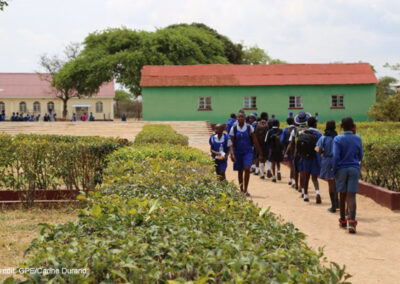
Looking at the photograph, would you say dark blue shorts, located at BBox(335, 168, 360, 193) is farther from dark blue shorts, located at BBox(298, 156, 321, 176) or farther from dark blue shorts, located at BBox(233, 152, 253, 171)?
dark blue shorts, located at BBox(233, 152, 253, 171)

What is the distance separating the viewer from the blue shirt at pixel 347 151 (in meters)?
7.62

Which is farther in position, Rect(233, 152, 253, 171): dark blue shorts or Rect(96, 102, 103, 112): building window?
Rect(96, 102, 103, 112): building window

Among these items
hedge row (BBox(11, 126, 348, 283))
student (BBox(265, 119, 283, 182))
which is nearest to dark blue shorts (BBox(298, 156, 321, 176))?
student (BBox(265, 119, 283, 182))

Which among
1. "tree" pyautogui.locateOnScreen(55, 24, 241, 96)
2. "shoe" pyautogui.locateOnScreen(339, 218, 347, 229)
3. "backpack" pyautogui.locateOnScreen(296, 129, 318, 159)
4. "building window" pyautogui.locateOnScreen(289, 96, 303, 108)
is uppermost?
"tree" pyautogui.locateOnScreen(55, 24, 241, 96)

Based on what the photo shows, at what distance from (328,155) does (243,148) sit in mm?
1951

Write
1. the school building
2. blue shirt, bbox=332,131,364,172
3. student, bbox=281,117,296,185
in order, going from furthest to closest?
the school building, student, bbox=281,117,296,185, blue shirt, bbox=332,131,364,172

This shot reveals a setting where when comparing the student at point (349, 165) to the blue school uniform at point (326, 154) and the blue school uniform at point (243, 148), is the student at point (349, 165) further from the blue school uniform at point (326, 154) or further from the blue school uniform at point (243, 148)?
the blue school uniform at point (243, 148)

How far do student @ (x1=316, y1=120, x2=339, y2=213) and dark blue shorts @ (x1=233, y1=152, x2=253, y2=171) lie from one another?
1660 millimetres

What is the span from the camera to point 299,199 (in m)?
10.5

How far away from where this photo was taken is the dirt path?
5.88m

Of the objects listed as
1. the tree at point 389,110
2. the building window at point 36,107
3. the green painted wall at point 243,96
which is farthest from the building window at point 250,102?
the building window at point 36,107

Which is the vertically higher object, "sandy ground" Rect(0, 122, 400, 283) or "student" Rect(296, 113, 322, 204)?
"student" Rect(296, 113, 322, 204)

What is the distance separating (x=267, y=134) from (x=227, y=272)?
1088 centimetres

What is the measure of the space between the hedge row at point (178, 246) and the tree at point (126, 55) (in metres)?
39.0
